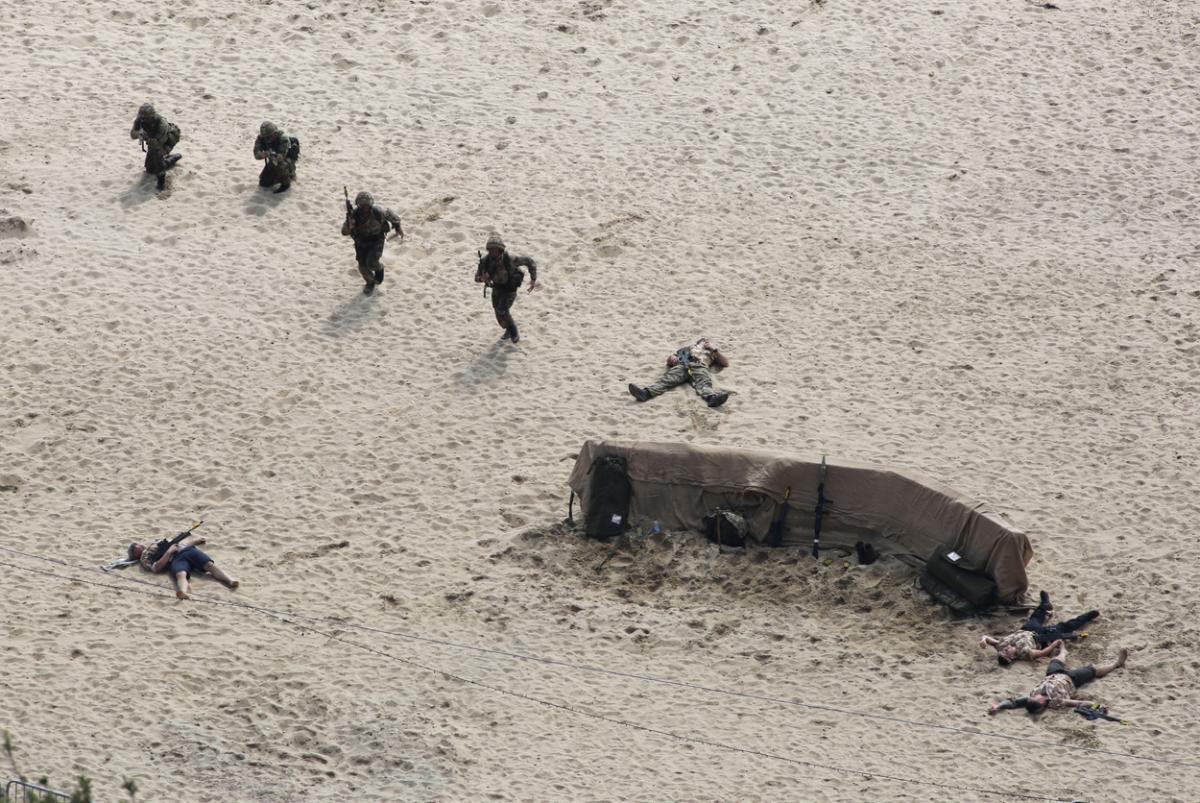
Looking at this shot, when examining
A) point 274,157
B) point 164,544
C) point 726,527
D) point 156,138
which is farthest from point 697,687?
point 156,138

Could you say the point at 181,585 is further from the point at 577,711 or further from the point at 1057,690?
the point at 1057,690

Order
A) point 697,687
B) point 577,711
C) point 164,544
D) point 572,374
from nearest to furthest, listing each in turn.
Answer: point 577,711
point 697,687
point 164,544
point 572,374

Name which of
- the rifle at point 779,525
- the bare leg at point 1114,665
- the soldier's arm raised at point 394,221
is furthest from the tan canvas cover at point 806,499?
the soldier's arm raised at point 394,221

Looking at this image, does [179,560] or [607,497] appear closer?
[179,560]

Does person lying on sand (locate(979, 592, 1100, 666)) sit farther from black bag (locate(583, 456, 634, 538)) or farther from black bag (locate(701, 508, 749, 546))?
black bag (locate(583, 456, 634, 538))

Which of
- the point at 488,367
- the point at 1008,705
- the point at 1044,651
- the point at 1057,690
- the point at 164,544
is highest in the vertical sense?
the point at 488,367

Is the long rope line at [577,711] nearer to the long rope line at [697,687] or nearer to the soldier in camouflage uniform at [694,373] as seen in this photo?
the long rope line at [697,687]

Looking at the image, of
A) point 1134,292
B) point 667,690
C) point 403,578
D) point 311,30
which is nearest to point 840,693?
point 667,690

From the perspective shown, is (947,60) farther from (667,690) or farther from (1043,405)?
(667,690)
